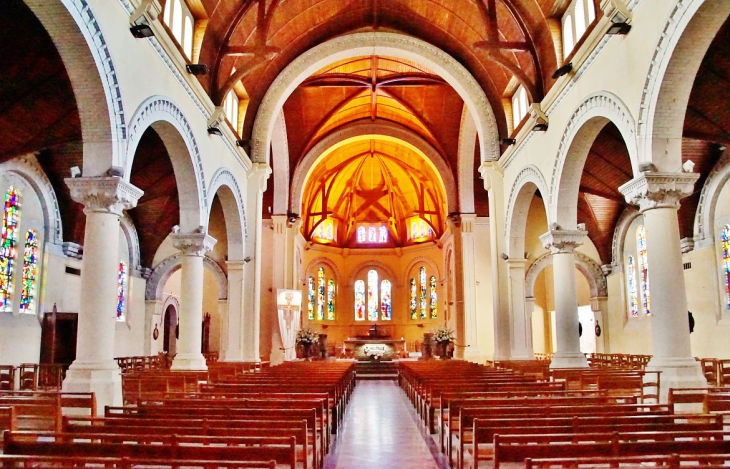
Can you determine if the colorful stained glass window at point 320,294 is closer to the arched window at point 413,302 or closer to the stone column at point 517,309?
the arched window at point 413,302

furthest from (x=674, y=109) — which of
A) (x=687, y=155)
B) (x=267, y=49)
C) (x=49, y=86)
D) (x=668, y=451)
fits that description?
(x=49, y=86)

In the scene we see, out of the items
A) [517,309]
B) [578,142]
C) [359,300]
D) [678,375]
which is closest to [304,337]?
[517,309]

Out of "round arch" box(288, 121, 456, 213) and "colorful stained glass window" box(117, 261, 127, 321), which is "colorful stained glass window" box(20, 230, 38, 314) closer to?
"colorful stained glass window" box(117, 261, 127, 321)

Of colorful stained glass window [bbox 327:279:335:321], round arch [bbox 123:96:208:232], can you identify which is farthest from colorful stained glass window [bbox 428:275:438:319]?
round arch [bbox 123:96:208:232]

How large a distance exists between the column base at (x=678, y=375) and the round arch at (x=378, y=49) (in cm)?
1261

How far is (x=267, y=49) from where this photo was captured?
17453mm

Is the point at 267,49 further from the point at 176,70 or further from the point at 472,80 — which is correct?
the point at 472,80

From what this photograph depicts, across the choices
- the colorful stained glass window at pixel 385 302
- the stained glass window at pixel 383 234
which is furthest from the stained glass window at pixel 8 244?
the stained glass window at pixel 383 234

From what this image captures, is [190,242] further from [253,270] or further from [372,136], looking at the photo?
[372,136]

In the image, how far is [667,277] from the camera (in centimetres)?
1102

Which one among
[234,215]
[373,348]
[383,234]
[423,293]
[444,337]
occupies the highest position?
[383,234]

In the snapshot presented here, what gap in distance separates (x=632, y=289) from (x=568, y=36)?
1304 cm

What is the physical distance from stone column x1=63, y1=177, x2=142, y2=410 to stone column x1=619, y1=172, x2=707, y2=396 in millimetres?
9585

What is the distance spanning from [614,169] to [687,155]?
257 cm
